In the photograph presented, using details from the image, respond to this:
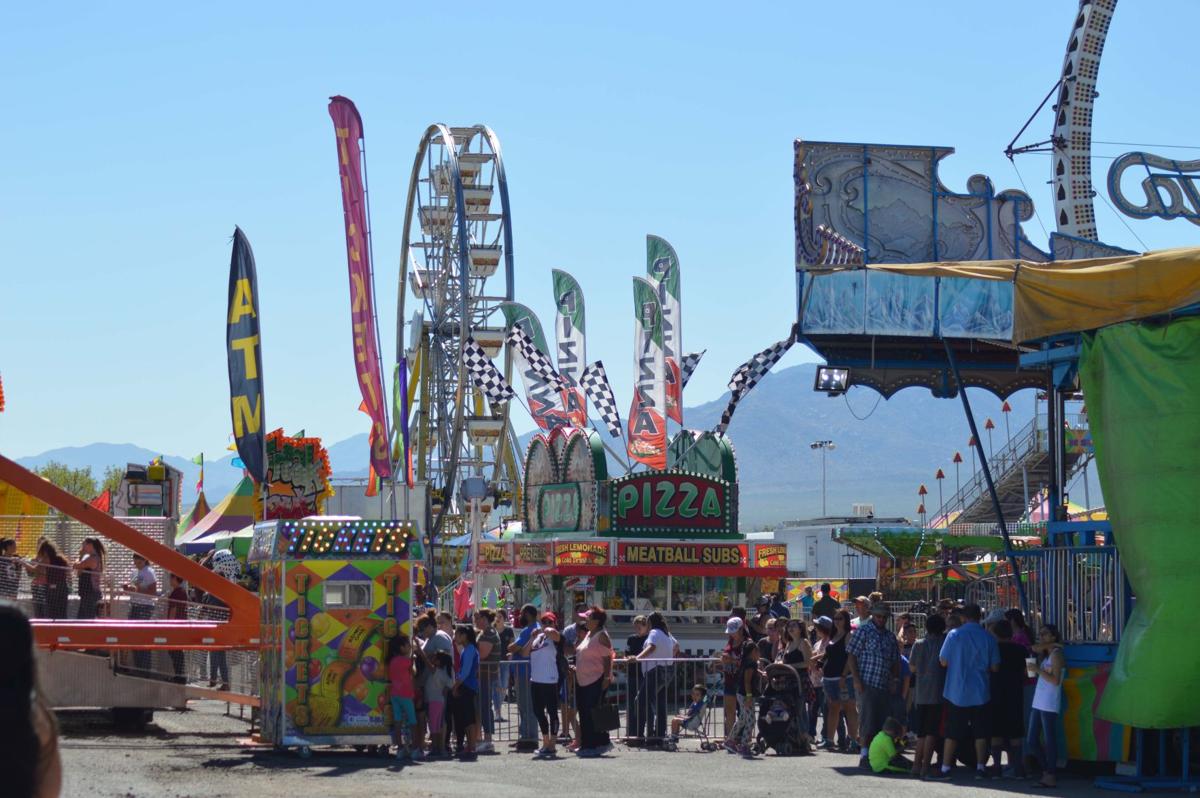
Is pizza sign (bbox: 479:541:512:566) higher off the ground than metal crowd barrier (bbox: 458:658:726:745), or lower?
higher

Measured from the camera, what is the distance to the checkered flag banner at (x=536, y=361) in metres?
31.8

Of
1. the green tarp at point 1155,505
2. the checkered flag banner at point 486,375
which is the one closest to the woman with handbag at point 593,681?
the green tarp at point 1155,505

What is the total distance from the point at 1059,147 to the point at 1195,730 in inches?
511

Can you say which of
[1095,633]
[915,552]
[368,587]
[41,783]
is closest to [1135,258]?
[1095,633]

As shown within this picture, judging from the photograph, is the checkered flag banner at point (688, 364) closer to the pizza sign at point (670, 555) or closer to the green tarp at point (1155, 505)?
the pizza sign at point (670, 555)

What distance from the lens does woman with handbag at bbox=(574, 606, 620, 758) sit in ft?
51.8

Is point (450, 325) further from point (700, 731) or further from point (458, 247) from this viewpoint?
point (700, 731)

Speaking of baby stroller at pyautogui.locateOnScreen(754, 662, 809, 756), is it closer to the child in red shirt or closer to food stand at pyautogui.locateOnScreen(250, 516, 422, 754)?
the child in red shirt

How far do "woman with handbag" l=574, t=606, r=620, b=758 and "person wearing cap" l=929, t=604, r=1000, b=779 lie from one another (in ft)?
11.5

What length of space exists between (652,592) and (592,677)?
8.91m

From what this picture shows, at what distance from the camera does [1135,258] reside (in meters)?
12.7

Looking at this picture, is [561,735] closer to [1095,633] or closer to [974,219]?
[1095,633]

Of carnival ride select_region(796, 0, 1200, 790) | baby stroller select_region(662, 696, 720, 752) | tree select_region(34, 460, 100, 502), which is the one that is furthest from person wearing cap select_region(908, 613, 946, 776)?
tree select_region(34, 460, 100, 502)

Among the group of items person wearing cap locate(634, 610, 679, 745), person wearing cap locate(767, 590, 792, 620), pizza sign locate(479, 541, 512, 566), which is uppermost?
pizza sign locate(479, 541, 512, 566)
